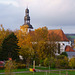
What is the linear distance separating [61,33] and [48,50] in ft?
62.3

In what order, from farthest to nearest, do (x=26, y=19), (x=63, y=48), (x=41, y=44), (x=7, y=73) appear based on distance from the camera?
(x=26, y=19)
(x=63, y=48)
(x=41, y=44)
(x=7, y=73)

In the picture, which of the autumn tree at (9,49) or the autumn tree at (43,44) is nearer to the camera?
the autumn tree at (9,49)

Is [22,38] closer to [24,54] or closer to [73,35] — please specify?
[24,54]

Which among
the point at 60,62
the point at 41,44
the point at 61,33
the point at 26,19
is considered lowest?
the point at 60,62

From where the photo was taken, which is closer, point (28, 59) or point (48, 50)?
point (28, 59)

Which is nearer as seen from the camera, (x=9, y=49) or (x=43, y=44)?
(x=9, y=49)

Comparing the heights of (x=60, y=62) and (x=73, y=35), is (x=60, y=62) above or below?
below

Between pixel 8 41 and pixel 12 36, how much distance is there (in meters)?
1.56

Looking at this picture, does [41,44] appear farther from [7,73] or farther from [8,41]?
[7,73]

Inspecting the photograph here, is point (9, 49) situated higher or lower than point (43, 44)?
lower

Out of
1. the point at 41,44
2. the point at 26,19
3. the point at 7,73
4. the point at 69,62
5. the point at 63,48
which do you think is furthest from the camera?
the point at 26,19

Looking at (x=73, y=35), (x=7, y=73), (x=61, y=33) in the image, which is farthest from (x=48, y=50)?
(x=73, y=35)

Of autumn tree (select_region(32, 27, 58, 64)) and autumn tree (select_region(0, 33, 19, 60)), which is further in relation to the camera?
autumn tree (select_region(32, 27, 58, 64))

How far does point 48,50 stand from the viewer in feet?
185
